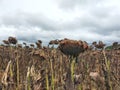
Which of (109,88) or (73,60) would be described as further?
(109,88)

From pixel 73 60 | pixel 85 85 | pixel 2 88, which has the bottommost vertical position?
pixel 85 85

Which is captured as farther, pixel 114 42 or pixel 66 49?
pixel 114 42

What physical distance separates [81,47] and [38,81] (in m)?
1.27

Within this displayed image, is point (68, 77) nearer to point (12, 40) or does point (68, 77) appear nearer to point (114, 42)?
point (12, 40)

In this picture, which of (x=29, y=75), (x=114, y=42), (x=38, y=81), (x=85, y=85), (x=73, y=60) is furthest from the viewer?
(x=114, y=42)

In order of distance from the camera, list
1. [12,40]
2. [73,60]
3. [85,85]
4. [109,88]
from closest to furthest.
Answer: [73,60]
[109,88]
[85,85]
[12,40]

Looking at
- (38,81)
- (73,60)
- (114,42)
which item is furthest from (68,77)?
(114,42)

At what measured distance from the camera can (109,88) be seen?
641 centimetres

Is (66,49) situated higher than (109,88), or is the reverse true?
(66,49)

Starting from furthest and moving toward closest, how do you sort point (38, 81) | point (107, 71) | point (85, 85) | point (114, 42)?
point (114, 42), point (85, 85), point (107, 71), point (38, 81)

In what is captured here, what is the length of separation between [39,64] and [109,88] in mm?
1672

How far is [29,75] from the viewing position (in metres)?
5.06

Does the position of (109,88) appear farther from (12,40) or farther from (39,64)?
(12,40)

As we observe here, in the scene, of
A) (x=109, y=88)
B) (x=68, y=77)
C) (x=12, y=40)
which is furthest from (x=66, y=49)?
(x=12, y=40)
